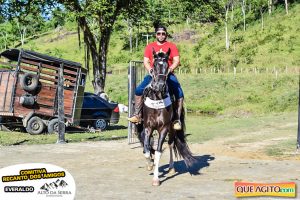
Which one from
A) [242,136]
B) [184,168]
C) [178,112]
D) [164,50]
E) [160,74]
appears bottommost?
[184,168]

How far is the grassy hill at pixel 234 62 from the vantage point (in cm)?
3875

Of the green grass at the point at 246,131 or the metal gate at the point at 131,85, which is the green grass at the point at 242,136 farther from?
the metal gate at the point at 131,85

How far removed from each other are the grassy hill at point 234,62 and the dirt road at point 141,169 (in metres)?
18.0

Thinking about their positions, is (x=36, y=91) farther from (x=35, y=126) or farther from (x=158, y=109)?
(x=158, y=109)

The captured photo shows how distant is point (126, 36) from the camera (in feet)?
313

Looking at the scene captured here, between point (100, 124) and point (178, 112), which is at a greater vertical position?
point (178, 112)

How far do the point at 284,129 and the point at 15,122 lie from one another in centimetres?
1010

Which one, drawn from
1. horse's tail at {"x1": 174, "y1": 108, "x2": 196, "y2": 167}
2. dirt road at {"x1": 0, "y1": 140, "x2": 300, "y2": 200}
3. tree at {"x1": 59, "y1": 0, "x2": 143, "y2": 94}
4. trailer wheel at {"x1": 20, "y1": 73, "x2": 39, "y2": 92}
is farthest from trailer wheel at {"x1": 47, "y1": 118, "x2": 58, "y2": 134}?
horse's tail at {"x1": 174, "y1": 108, "x2": 196, "y2": 167}

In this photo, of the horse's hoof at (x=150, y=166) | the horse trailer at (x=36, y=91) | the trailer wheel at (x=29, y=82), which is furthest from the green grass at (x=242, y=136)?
the horse's hoof at (x=150, y=166)

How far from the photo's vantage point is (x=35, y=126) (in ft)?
65.6

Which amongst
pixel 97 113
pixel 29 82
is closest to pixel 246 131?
pixel 97 113

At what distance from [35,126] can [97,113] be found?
10.8ft

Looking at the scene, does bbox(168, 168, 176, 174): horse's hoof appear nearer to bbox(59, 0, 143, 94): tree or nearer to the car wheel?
the car wheel

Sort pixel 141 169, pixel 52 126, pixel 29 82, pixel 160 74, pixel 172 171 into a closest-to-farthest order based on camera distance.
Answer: pixel 160 74, pixel 172 171, pixel 141 169, pixel 29 82, pixel 52 126
